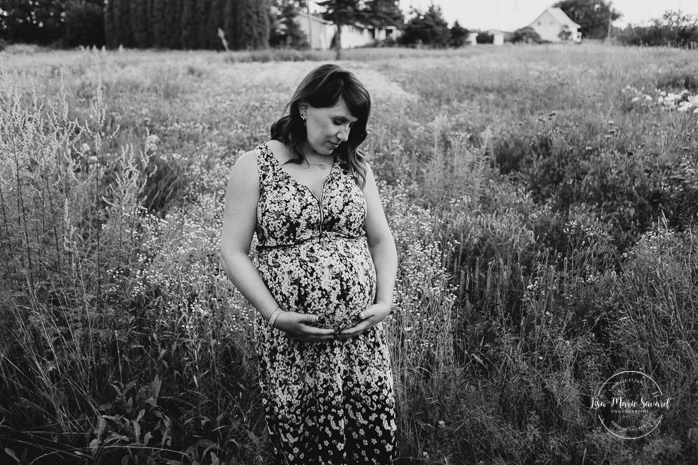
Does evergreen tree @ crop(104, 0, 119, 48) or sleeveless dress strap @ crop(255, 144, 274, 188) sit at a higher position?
evergreen tree @ crop(104, 0, 119, 48)

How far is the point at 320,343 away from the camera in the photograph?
87.3 inches

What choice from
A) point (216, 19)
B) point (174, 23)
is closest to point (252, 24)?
point (216, 19)

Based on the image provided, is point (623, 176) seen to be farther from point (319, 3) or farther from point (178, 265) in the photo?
point (319, 3)

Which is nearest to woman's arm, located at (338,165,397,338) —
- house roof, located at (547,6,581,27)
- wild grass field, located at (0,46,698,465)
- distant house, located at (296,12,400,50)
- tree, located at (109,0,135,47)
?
wild grass field, located at (0,46,698,465)

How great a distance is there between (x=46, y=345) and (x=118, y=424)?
78 cm

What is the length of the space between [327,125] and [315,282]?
0.67 m

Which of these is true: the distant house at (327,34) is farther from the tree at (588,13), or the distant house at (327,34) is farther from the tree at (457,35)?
the tree at (588,13)

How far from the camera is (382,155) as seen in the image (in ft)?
21.7

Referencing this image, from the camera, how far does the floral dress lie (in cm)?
216

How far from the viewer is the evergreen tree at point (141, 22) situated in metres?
35.8

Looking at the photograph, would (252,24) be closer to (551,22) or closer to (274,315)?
(274,315)

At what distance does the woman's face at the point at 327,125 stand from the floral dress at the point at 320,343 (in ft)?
0.48

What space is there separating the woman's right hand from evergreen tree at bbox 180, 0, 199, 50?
35033 mm

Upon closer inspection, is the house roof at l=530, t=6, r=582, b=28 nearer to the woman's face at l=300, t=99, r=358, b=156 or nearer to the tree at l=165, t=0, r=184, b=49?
the tree at l=165, t=0, r=184, b=49
